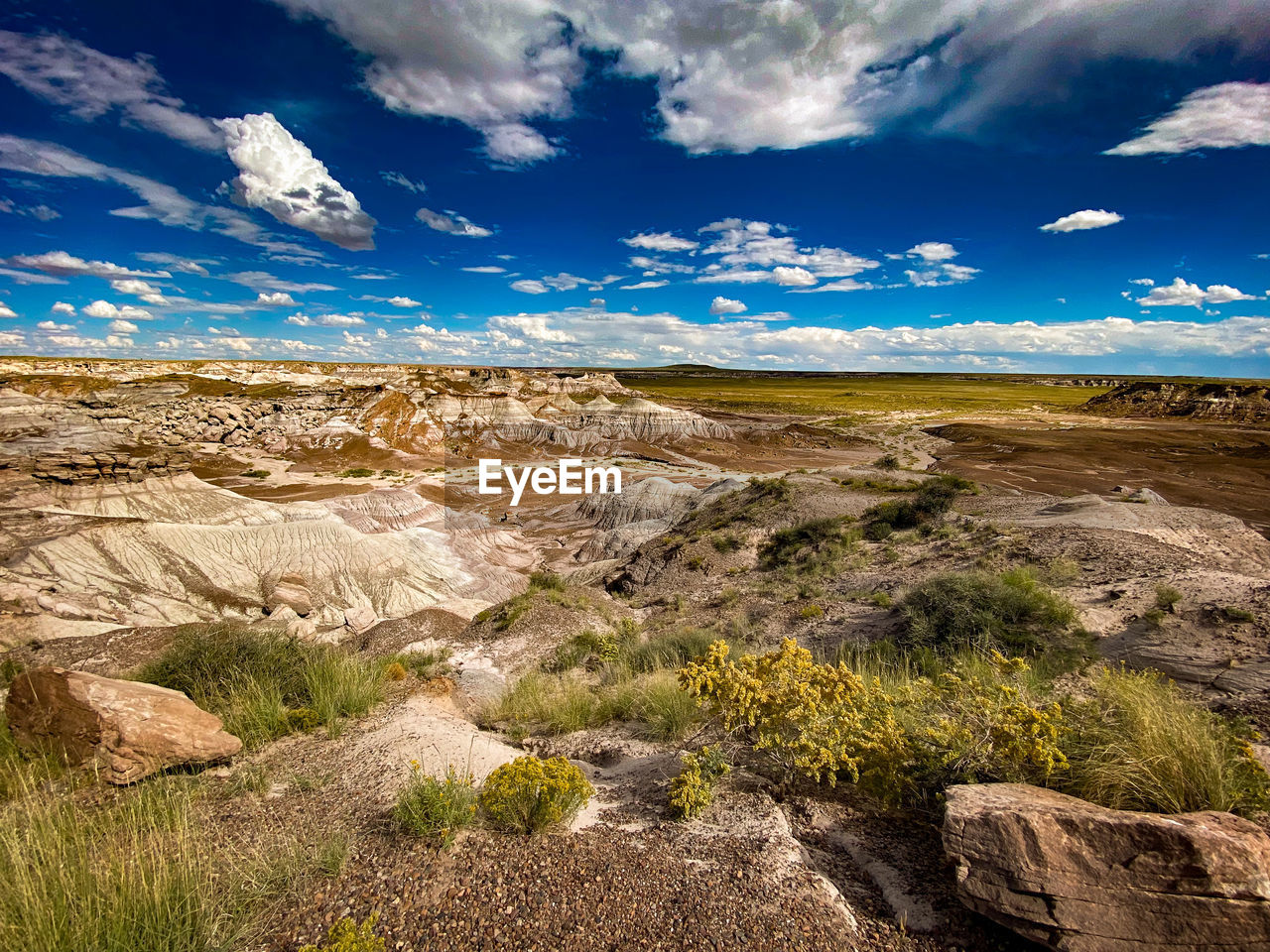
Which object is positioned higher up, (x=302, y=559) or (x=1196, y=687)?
(x=1196, y=687)

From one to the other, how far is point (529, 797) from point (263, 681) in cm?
503

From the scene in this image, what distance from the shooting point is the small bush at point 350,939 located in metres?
3.03

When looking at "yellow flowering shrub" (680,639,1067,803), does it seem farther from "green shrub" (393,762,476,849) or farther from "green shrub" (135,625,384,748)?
"green shrub" (135,625,384,748)

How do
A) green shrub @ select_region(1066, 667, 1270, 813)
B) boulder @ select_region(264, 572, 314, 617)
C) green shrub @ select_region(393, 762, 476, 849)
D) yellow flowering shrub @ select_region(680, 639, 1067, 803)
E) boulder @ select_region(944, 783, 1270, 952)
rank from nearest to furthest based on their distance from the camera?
boulder @ select_region(944, 783, 1270, 952) < green shrub @ select_region(1066, 667, 1270, 813) < green shrub @ select_region(393, 762, 476, 849) < yellow flowering shrub @ select_region(680, 639, 1067, 803) < boulder @ select_region(264, 572, 314, 617)

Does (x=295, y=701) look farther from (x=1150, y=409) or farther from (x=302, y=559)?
(x=1150, y=409)

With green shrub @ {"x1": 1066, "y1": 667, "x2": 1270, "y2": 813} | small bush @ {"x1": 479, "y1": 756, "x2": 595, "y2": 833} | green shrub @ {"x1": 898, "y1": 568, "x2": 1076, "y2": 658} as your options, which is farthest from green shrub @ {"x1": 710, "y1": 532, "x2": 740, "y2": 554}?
small bush @ {"x1": 479, "y1": 756, "x2": 595, "y2": 833}

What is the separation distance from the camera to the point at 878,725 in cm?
502

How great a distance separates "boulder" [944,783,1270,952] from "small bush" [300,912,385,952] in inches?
148

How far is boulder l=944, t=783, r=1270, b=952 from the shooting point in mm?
2992

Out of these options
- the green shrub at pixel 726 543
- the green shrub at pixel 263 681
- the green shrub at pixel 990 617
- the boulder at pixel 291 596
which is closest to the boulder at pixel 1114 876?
the green shrub at pixel 990 617

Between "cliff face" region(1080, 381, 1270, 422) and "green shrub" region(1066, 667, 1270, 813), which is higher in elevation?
"cliff face" region(1080, 381, 1270, 422)

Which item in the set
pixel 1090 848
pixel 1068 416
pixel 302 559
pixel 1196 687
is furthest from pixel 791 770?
pixel 1068 416

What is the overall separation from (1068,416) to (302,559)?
121 metres

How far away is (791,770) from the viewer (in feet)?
17.1
